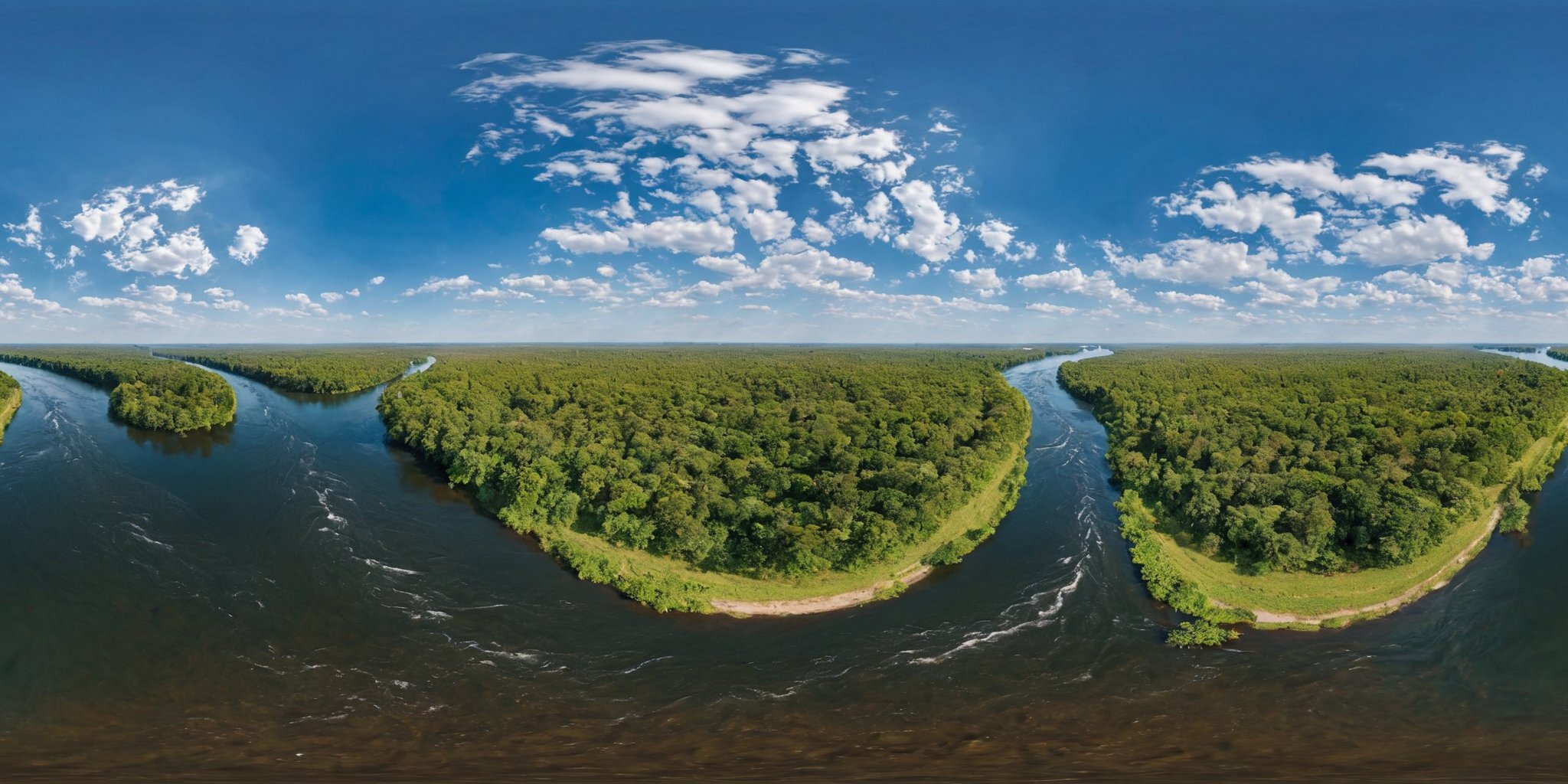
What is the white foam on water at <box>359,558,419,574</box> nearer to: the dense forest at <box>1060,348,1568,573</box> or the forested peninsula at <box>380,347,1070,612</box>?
the forested peninsula at <box>380,347,1070,612</box>

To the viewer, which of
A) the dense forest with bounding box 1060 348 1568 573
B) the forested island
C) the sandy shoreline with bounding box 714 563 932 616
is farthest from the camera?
the dense forest with bounding box 1060 348 1568 573

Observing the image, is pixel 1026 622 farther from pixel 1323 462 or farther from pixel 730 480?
pixel 1323 462

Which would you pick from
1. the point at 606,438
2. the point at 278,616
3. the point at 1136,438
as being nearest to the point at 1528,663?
the point at 1136,438

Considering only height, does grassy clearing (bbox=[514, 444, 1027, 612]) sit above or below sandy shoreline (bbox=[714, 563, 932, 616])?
above

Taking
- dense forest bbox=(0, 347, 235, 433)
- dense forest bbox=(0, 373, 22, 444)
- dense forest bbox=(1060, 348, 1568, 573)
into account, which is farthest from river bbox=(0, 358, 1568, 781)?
dense forest bbox=(0, 373, 22, 444)

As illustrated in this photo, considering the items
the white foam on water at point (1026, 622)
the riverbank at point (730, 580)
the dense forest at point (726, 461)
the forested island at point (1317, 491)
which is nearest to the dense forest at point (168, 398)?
the dense forest at point (726, 461)

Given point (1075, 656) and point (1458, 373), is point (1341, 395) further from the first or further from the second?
point (1075, 656)

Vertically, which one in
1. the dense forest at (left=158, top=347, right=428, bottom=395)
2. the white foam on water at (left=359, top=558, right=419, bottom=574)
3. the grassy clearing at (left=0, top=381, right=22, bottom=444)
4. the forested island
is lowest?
the white foam on water at (left=359, top=558, right=419, bottom=574)
